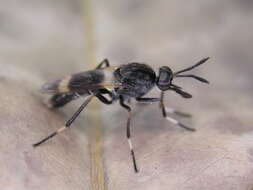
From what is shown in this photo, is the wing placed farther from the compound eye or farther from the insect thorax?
the compound eye

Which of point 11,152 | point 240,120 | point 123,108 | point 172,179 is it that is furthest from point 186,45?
point 11,152

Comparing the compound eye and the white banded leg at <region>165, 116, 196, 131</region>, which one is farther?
the compound eye

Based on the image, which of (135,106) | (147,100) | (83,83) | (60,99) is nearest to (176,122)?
(147,100)

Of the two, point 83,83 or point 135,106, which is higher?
point 83,83

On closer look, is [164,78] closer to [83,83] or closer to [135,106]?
[135,106]

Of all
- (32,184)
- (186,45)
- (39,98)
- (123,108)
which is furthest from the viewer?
(186,45)

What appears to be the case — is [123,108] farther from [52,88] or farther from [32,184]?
[32,184]

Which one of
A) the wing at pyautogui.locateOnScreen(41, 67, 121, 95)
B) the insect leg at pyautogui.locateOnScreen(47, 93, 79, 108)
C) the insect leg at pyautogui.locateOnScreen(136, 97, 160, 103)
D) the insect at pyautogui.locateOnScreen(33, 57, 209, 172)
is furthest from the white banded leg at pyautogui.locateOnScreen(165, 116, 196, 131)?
the insect leg at pyautogui.locateOnScreen(47, 93, 79, 108)
